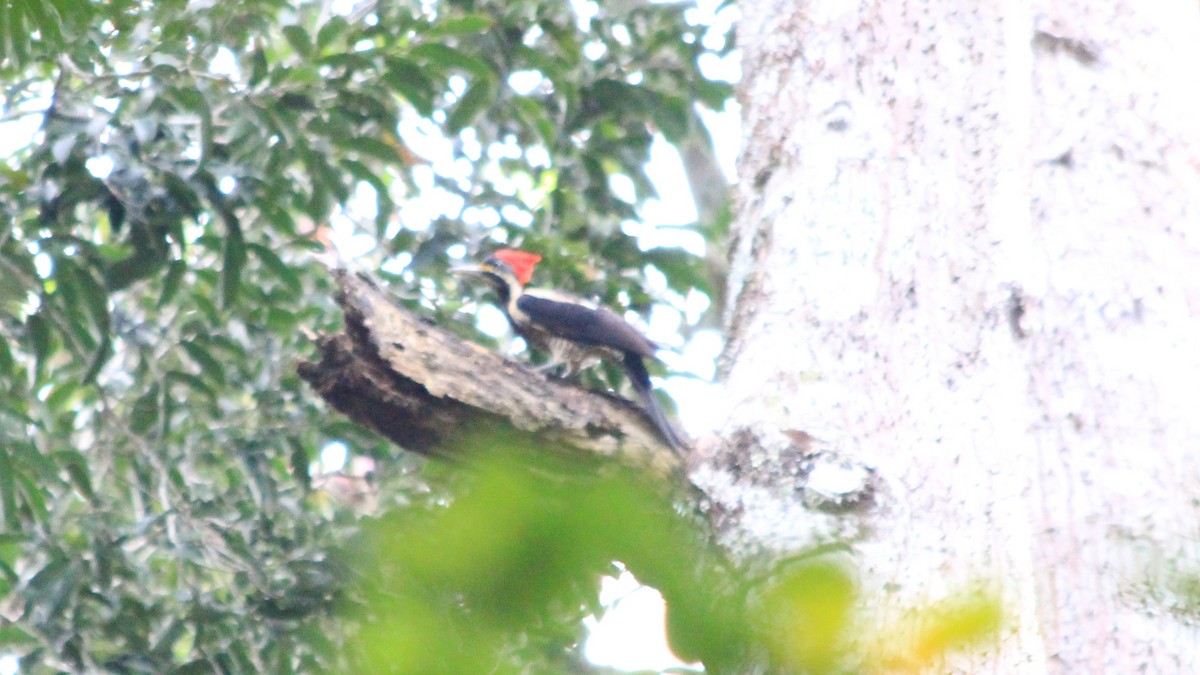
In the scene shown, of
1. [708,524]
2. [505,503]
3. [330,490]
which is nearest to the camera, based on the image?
[505,503]

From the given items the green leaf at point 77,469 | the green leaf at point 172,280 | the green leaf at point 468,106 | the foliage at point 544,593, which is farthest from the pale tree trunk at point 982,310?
the green leaf at point 77,469

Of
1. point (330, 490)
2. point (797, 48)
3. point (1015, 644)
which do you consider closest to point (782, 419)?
point (1015, 644)

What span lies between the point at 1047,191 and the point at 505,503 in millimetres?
2065

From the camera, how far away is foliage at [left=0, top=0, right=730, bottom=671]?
12.0 feet

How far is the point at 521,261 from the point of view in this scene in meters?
4.44

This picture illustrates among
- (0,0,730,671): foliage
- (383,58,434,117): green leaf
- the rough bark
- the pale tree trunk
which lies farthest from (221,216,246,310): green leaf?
the pale tree trunk

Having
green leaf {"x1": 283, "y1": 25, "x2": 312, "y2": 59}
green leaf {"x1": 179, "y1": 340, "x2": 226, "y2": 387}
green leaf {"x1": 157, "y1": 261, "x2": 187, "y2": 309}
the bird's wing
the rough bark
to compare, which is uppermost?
green leaf {"x1": 283, "y1": 25, "x2": 312, "y2": 59}

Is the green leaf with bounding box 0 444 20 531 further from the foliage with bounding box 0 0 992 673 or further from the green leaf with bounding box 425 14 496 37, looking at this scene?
the green leaf with bounding box 425 14 496 37

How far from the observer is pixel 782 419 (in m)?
2.21

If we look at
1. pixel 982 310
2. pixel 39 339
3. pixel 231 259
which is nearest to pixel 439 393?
pixel 982 310

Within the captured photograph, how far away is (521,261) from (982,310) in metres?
2.39

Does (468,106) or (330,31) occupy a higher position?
(330,31)

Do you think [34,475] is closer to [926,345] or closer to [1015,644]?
[926,345]

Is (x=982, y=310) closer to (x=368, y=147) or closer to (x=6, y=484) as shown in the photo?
(x=368, y=147)
